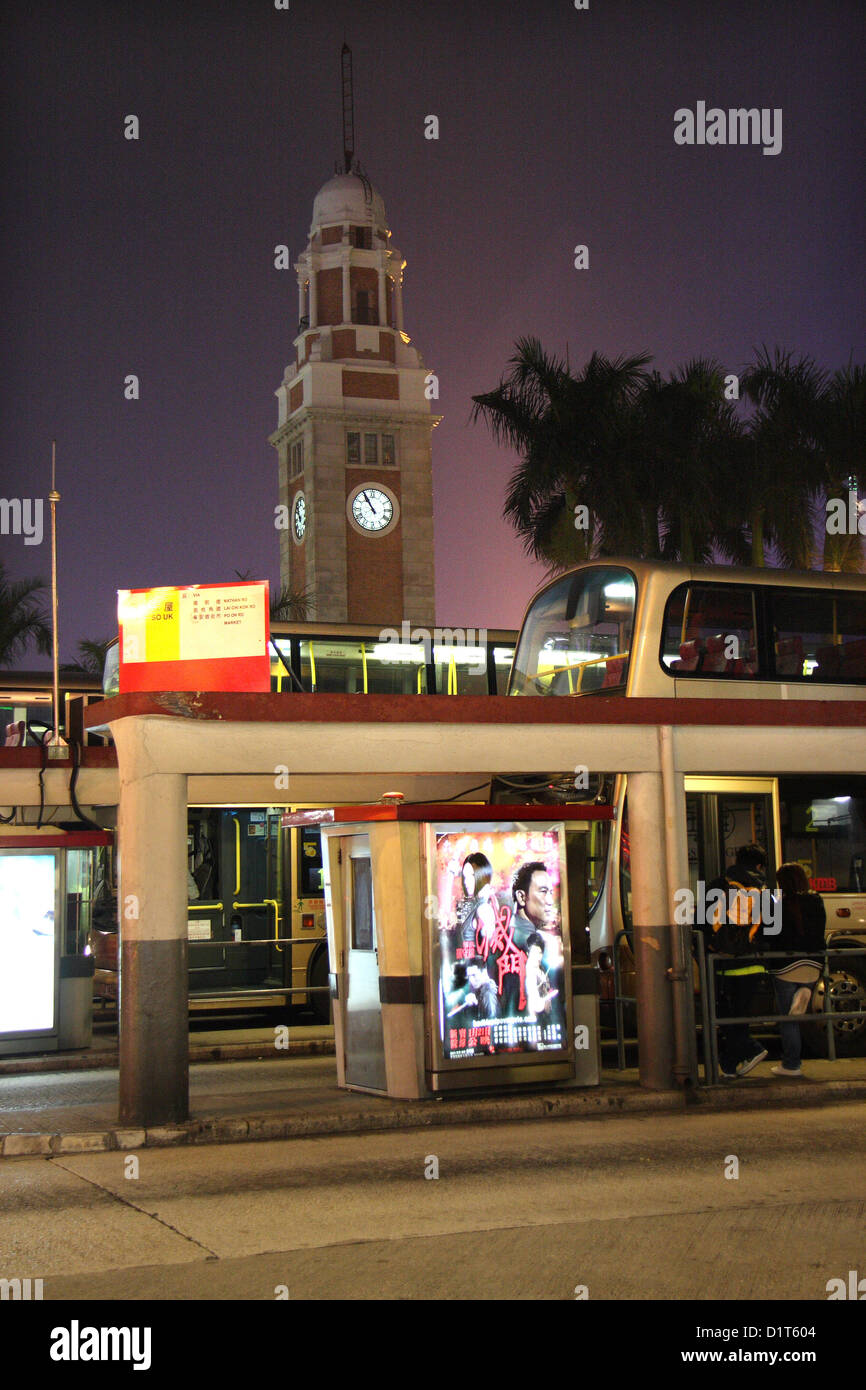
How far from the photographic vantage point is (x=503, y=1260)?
23.7 ft

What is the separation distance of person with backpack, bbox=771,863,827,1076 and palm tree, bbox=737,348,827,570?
18069mm

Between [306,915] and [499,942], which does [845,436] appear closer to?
[306,915]

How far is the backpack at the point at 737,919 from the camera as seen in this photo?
535 inches

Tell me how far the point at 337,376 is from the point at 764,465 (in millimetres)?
48146

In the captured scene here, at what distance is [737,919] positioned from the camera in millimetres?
13625

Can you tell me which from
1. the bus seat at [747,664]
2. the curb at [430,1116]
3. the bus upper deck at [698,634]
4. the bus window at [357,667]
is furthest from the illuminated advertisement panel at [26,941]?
the bus seat at [747,664]

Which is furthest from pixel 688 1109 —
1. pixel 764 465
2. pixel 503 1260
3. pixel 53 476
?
pixel 764 465

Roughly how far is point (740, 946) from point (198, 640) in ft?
18.4

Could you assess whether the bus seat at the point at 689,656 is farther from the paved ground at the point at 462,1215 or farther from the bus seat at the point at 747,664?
the paved ground at the point at 462,1215

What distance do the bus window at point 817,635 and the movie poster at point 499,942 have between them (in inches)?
193

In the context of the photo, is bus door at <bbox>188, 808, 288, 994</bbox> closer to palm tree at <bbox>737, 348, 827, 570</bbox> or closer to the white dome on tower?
palm tree at <bbox>737, 348, 827, 570</bbox>

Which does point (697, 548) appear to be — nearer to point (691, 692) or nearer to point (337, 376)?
point (691, 692)

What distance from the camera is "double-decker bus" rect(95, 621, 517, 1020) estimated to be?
1891 centimetres

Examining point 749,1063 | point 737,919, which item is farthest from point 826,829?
point 749,1063
